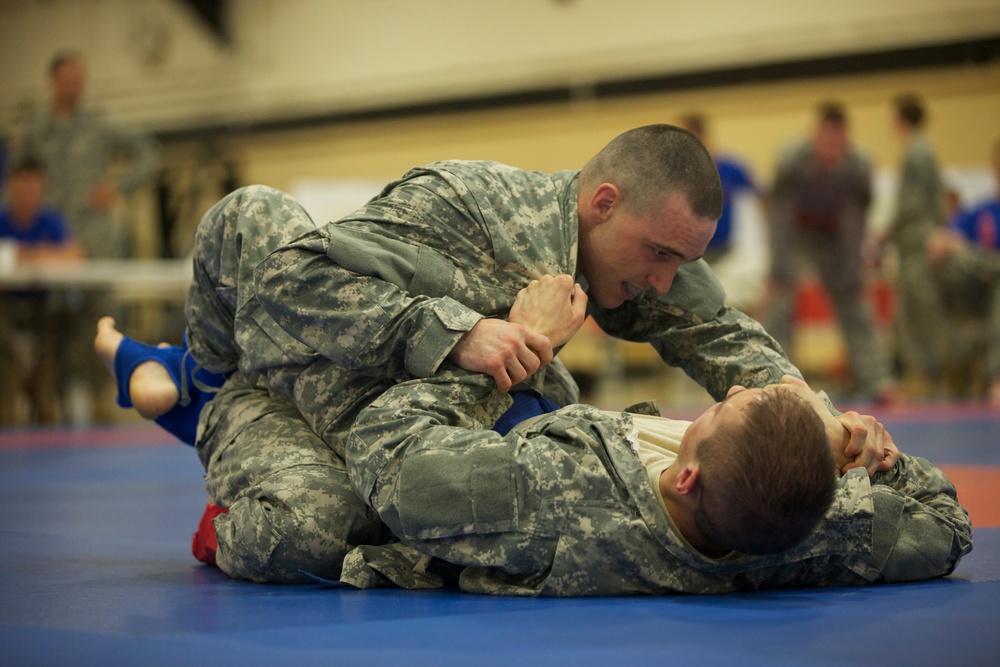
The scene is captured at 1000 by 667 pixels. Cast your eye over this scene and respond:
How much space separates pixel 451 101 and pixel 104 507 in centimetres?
974

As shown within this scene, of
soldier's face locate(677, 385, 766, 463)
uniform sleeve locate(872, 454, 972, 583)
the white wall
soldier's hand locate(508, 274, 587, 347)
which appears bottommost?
uniform sleeve locate(872, 454, 972, 583)

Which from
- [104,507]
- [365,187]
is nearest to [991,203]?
[365,187]

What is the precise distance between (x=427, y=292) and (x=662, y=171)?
56 cm

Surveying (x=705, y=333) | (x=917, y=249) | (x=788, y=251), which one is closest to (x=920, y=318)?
(x=917, y=249)

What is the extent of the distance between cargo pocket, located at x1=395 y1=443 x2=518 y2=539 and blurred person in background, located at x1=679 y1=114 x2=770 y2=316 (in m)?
6.89

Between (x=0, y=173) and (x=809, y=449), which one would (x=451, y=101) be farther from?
(x=809, y=449)

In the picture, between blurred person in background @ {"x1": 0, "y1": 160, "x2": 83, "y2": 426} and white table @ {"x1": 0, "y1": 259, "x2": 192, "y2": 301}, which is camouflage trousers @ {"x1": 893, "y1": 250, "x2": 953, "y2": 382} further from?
blurred person in background @ {"x1": 0, "y1": 160, "x2": 83, "y2": 426}

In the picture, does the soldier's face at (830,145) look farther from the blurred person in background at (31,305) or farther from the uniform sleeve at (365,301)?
the uniform sleeve at (365,301)

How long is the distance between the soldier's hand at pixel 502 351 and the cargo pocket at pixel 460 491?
21 cm

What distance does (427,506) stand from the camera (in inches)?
82.8

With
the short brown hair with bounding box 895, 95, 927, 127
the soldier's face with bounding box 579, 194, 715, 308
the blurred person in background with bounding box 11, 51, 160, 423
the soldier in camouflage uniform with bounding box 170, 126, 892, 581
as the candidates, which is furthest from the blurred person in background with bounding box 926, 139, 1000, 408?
the soldier's face with bounding box 579, 194, 715, 308

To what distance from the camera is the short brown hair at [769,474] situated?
1873 mm

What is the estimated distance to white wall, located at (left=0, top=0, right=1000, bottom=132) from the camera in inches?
436

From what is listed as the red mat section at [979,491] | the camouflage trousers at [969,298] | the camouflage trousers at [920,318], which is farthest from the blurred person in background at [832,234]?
the red mat section at [979,491]
